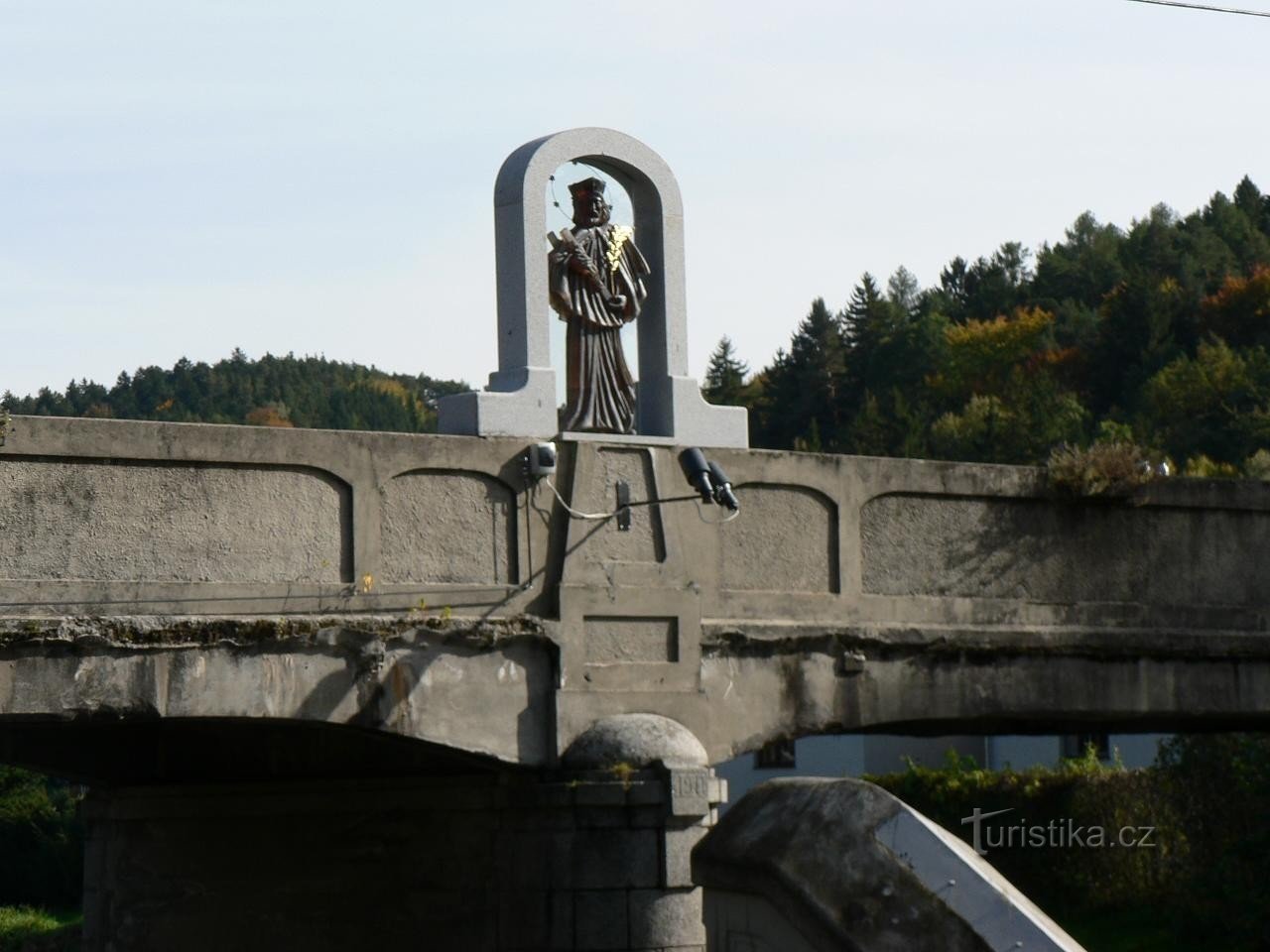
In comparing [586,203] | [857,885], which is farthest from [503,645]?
[857,885]

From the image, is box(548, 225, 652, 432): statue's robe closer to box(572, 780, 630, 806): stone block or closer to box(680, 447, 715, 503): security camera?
box(680, 447, 715, 503): security camera

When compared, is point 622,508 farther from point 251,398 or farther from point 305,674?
point 251,398

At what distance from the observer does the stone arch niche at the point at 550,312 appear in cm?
1357

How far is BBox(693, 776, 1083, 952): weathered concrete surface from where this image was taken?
7.82 metres

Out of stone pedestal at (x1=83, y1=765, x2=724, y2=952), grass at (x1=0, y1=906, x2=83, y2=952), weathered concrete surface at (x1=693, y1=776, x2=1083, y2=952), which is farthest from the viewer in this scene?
grass at (x1=0, y1=906, x2=83, y2=952)

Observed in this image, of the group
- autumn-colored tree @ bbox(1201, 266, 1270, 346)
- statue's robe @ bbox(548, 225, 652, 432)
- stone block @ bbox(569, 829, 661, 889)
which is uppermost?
autumn-colored tree @ bbox(1201, 266, 1270, 346)

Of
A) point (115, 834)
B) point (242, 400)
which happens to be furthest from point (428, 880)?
point (242, 400)

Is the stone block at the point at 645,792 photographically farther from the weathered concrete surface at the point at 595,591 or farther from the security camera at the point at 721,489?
the security camera at the point at 721,489

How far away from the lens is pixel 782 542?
14359mm

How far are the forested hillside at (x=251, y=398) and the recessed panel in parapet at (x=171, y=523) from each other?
40.9m

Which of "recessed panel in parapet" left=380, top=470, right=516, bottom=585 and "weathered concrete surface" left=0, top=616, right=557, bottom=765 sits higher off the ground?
"recessed panel in parapet" left=380, top=470, right=516, bottom=585

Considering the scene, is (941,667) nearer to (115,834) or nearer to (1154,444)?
(115,834)

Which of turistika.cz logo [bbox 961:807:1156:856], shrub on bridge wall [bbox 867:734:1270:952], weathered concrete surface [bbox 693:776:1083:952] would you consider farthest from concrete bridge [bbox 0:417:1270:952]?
turistika.cz logo [bbox 961:807:1156:856]

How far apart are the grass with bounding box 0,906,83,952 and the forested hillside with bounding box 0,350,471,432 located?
19.3m
